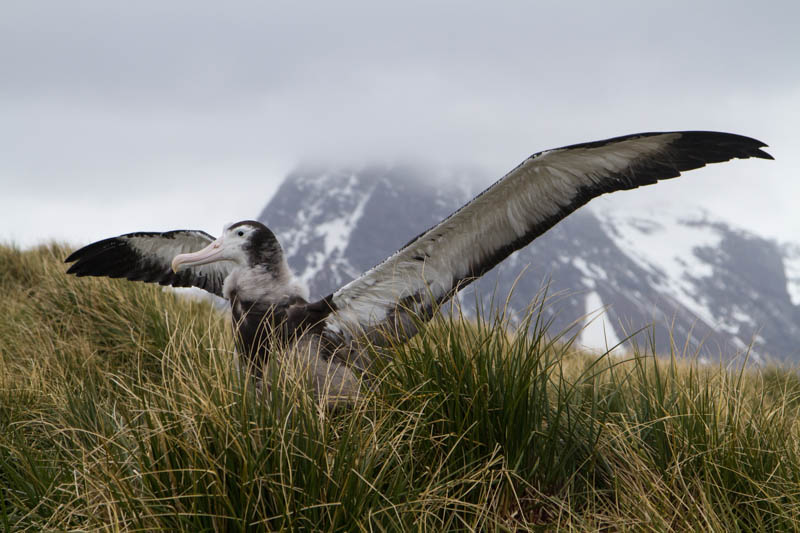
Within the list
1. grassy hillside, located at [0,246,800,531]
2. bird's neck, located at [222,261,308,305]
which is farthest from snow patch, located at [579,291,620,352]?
bird's neck, located at [222,261,308,305]

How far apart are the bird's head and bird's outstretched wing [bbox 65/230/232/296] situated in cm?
68

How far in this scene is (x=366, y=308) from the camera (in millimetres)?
4219

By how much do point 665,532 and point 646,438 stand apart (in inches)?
29.7

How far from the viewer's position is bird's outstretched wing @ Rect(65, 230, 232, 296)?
4.91 m

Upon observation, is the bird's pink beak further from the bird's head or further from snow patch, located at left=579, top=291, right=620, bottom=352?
snow patch, located at left=579, top=291, right=620, bottom=352

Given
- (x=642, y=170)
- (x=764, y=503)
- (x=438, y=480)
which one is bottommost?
(x=764, y=503)

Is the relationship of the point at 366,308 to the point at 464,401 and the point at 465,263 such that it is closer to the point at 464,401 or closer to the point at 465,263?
the point at 465,263

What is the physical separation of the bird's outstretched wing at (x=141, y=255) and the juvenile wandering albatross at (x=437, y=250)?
91 cm

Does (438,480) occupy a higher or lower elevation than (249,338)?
lower

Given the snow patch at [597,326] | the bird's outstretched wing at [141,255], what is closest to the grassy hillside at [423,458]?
the snow patch at [597,326]

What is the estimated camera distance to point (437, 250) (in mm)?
4102

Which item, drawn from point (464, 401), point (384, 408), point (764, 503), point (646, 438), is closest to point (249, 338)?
point (384, 408)

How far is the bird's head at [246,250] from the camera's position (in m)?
4.10

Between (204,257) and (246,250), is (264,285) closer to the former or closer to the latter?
(246,250)
